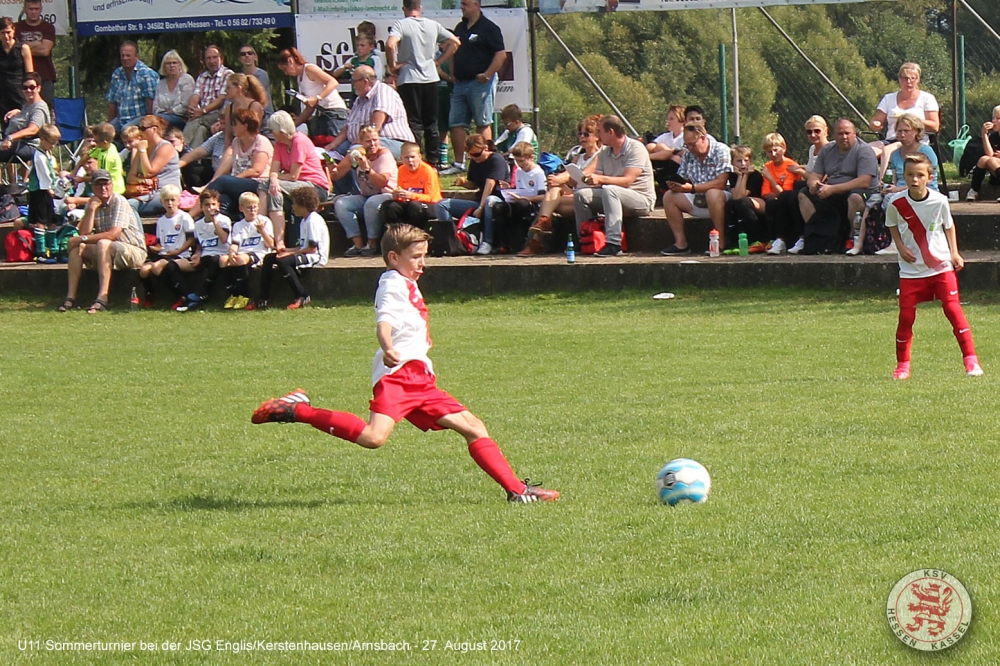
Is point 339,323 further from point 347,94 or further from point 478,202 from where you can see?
point 347,94

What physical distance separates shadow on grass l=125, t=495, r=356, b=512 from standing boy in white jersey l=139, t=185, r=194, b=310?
9.69 m

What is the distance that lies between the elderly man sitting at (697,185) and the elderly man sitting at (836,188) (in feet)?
3.41

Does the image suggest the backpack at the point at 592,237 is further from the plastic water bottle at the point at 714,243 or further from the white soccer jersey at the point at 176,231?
the white soccer jersey at the point at 176,231

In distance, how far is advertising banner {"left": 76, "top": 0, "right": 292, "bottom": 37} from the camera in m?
20.8

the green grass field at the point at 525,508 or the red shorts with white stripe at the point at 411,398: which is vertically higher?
the red shorts with white stripe at the point at 411,398

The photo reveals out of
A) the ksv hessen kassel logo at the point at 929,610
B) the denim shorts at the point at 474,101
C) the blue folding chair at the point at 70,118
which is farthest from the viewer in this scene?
the blue folding chair at the point at 70,118

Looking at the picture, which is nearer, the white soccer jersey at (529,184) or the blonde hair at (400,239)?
A: the blonde hair at (400,239)

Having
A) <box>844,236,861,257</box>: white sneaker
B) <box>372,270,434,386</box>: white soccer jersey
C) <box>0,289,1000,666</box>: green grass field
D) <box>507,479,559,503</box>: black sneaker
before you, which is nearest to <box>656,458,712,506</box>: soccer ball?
<box>0,289,1000,666</box>: green grass field

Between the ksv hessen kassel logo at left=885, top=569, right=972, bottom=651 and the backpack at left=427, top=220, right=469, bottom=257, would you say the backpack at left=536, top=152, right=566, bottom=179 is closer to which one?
the backpack at left=427, top=220, right=469, bottom=257

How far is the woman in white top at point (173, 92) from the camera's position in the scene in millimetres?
20062

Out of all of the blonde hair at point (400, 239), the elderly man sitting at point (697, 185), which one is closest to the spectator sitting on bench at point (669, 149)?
the elderly man sitting at point (697, 185)

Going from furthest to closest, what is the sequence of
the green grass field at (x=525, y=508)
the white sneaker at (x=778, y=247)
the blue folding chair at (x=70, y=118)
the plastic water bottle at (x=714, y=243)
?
the blue folding chair at (x=70, y=118) → the plastic water bottle at (x=714, y=243) → the white sneaker at (x=778, y=247) → the green grass field at (x=525, y=508)

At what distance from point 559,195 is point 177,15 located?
7417mm

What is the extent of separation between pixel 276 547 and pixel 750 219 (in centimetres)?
1126
